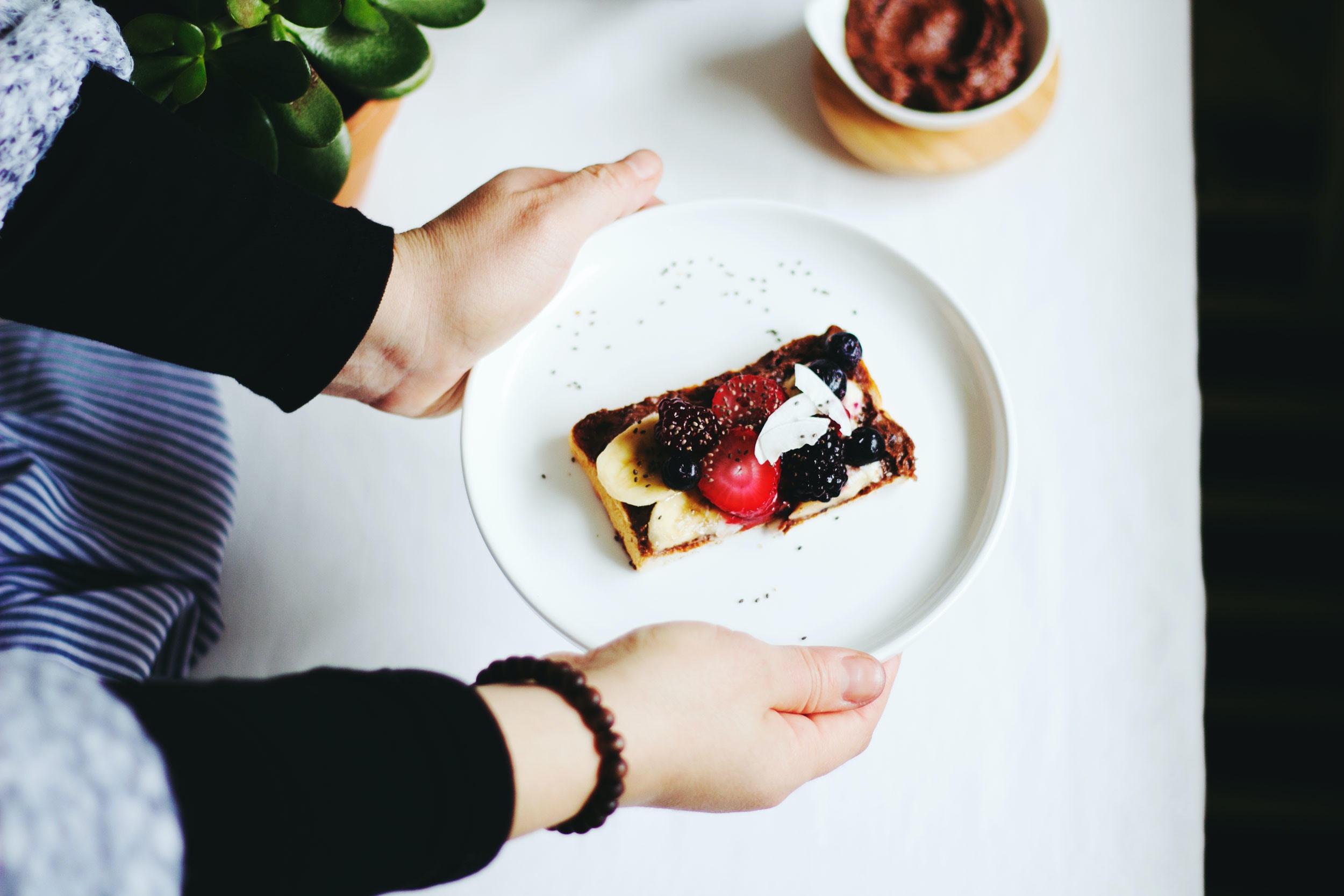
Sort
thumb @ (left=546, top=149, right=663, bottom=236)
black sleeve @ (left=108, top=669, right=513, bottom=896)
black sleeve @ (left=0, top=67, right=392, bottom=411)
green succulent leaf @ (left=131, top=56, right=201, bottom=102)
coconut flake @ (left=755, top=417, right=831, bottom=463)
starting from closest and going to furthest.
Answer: black sleeve @ (left=108, top=669, right=513, bottom=896) < black sleeve @ (left=0, top=67, right=392, bottom=411) < green succulent leaf @ (left=131, top=56, right=201, bottom=102) < coconut flake @ (left=755, top=417, right=831, bottom=463) < thumb @ (left=546, top=149, right=663, bottom=236)

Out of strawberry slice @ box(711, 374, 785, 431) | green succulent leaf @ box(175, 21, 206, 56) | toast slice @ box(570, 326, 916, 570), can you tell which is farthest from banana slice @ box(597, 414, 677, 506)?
green succulent leaf @ box(175, 21, 206, 56)

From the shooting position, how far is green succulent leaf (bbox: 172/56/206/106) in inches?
42.4

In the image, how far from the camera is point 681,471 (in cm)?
123

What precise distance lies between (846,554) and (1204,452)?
1306 mm

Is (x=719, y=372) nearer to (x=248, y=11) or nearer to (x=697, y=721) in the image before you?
(x=697, y=721)

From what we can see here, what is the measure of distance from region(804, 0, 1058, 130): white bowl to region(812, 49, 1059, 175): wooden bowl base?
0.04m

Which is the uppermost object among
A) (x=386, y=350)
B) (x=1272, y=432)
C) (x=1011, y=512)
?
(x=386, y=350)

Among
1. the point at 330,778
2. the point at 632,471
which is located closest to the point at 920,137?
the point at 632,471

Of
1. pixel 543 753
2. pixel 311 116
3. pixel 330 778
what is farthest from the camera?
pixel 311 116

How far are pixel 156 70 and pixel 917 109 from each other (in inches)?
45.1

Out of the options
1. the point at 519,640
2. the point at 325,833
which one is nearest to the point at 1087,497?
the point at 519,640

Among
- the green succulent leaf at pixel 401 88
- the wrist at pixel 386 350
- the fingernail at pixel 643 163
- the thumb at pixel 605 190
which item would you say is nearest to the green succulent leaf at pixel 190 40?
the green succulent leaf at pixel 401 88

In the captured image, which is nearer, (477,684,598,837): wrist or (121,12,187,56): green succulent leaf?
(477,684,598,837): wrist

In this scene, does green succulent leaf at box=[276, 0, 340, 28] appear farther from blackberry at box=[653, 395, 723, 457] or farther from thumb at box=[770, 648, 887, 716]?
thumb at box=[770, 648, 887, 716]
